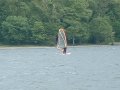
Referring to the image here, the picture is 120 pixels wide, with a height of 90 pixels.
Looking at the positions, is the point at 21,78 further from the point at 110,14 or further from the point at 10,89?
the point at 110,14

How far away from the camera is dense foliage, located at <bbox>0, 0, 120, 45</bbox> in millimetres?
106812

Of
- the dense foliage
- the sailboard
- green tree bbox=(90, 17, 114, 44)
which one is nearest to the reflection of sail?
the sailboard

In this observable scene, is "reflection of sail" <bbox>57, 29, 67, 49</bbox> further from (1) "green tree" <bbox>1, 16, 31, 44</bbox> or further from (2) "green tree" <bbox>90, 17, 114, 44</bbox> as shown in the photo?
(2) "green tree" <bbox>90, 17, 114, 44</bbox>

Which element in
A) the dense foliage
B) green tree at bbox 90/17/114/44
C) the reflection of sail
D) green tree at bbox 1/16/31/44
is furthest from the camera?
green tree at bbox 90/17/114/44

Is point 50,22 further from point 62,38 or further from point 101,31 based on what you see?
point 62,38

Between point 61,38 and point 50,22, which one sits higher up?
point 50,22

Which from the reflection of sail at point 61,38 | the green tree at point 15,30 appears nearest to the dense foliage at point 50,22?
the green tree at point 15,30

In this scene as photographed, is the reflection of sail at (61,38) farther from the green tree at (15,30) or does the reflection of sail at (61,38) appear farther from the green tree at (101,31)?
the green tree at (101,31)

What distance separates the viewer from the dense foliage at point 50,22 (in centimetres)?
10681

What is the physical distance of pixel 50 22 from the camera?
111m

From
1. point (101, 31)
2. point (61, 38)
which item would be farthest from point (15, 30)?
point (61, 38)

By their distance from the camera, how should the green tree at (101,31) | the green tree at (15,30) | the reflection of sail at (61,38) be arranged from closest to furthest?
the reflection of sail at (61,38)
the green tree at (15,30)
the green tree at (101,31)

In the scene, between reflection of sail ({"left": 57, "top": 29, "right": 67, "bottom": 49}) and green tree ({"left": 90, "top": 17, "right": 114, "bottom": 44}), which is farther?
green tree ({"left": 90, "top": 17, "right": 114, "bottom": 44})

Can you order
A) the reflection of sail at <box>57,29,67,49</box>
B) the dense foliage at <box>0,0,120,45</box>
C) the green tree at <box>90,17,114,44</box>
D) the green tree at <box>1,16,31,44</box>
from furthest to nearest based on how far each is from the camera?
1. the green tree at <box>90,17,114,44</box>
2. the dense foliage at <box>0,0,120,45</box>
3. the green tree at <box>1,16,31,44</box>
4. the reflection of sail at <box>57,29,67,49</box>
